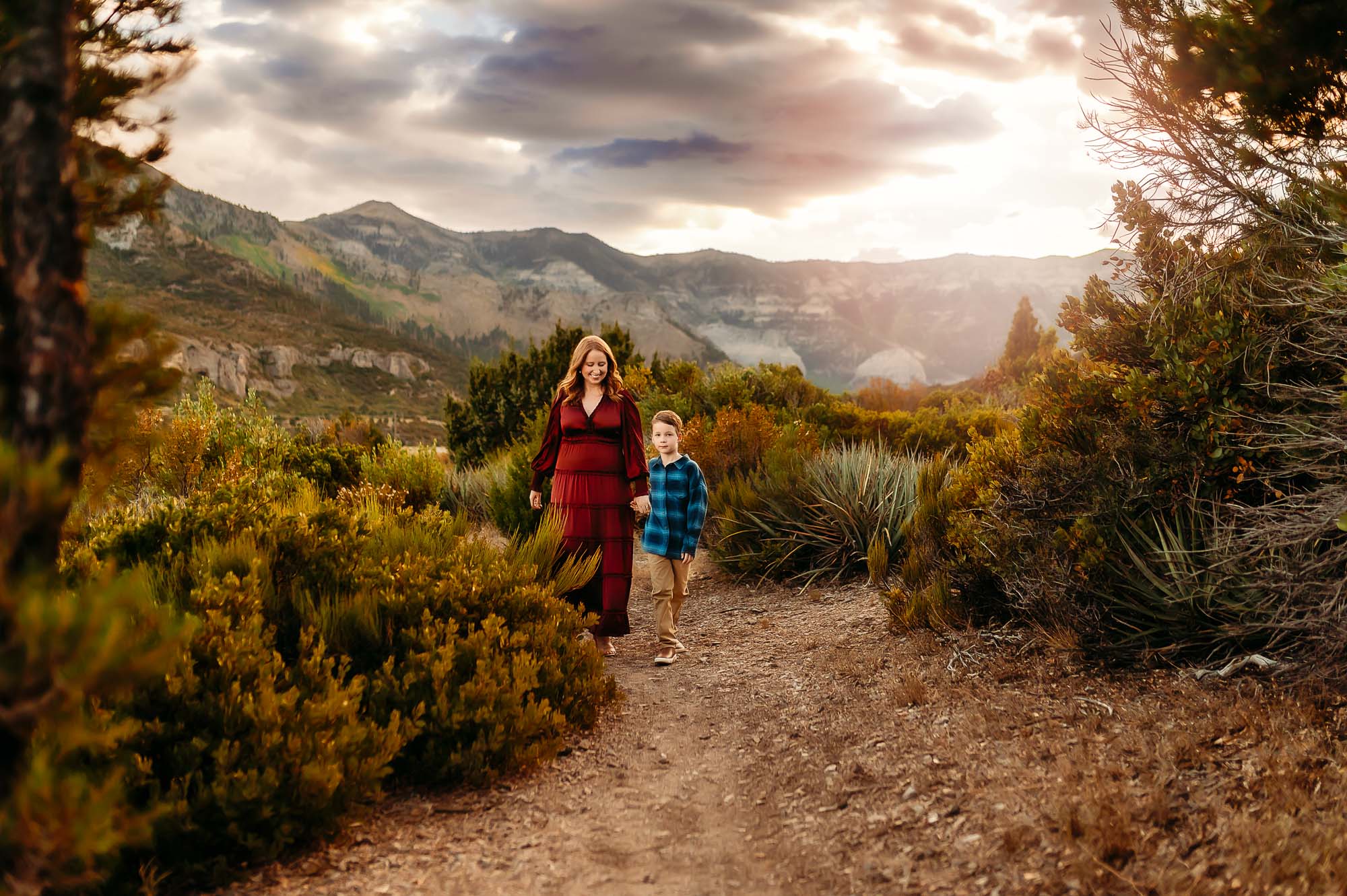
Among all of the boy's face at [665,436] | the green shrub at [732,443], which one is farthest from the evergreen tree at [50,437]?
the green shrub at [732,443]

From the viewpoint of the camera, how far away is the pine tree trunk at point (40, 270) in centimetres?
187

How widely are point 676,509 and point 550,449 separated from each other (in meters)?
1.18

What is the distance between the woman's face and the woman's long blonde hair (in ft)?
0.08

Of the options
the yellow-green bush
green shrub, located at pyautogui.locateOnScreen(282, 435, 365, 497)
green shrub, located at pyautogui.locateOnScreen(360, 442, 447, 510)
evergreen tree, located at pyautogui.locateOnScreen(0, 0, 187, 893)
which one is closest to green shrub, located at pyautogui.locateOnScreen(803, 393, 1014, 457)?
green shrub, located at pyautogui.locateOnScreen(360, 442, 447, 510)

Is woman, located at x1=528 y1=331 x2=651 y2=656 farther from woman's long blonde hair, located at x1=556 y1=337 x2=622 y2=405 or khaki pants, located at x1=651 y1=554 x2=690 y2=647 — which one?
khaki pants, located at x1=651 y1=554 x2=690 y2=647

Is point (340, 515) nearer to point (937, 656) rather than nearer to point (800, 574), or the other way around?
point (937, 656)

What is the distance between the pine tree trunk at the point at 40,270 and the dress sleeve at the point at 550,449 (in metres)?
4.43

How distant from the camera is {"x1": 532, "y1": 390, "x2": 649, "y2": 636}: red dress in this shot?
6.22m

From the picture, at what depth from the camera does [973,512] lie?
5840 millimetres

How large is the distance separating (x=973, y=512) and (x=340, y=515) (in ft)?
14.0

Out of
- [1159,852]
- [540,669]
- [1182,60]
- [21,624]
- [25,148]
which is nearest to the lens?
[21,624]

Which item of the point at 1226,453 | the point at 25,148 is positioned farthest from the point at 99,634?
the point at 1226,453

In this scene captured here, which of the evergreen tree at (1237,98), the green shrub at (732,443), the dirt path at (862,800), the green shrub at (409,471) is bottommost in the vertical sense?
the dirt path at (862,800)

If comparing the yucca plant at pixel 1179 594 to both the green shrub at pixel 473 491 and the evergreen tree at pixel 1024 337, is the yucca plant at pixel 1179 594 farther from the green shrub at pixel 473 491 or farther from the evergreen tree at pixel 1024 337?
the evergreen tree at pixel 1024 337
